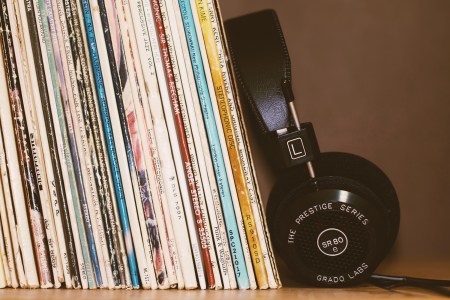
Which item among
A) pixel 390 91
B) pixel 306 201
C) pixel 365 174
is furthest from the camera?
pixel 390 91

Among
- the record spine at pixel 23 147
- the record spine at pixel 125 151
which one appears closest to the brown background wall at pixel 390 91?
the record spine at pixel 125 151

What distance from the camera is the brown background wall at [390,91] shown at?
2.86 ft

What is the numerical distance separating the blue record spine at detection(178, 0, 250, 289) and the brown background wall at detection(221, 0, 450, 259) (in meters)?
0.26

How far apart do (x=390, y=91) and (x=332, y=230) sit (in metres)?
0.33

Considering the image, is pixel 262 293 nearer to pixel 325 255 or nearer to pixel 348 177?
pixel 325 255

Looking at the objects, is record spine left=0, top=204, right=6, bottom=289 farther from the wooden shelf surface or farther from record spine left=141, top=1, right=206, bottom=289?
record spine left=141, top=1, right=206, bottom=289

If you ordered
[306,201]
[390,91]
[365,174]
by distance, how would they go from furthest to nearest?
[390,91], [365,174], [306,201]

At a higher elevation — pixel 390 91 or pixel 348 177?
pixel 390 91

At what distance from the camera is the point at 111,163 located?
0.72m

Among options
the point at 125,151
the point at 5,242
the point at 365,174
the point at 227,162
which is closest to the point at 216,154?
the point at 227,162

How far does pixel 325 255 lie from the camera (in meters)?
0.68

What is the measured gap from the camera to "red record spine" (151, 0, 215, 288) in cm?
70

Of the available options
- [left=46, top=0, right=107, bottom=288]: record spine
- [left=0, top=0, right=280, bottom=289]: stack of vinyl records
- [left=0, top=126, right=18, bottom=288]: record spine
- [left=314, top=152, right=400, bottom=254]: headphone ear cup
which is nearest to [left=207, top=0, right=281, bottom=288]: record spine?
[left=0, top=0, right=280, bottom=289]: stack of vinyl records

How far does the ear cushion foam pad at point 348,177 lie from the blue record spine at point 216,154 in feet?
0.23
